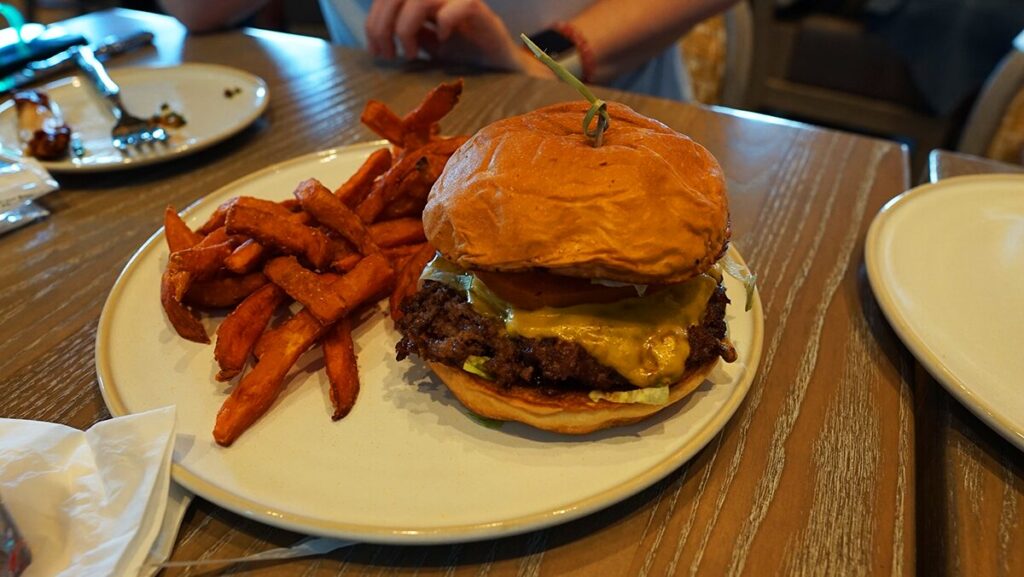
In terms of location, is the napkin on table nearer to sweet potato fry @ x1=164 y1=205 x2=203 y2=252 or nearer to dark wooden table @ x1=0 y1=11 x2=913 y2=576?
dark wooden table @ x1=0 y1=11 x2=913 y2=576

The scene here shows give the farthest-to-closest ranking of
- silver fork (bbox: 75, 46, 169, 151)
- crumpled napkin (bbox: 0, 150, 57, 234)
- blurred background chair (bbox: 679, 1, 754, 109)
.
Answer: blurred background chair (bbox: 679, 1, 754, 109) < silver fork (bbox: 75, 46, 169, 151) < crumpled napkin (bbox: 0, 150, 57, 234)

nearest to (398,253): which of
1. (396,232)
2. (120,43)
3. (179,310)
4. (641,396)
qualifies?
(396,232)

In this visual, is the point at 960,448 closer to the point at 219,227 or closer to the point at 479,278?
the point at 479,278

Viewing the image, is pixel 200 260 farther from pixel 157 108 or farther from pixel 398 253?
pixel 157 108

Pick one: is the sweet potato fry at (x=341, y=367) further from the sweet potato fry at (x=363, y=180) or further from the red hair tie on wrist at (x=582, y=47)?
the red hair tie on wrist at (x=582, y=47)

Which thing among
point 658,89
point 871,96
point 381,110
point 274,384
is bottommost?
point 871,96

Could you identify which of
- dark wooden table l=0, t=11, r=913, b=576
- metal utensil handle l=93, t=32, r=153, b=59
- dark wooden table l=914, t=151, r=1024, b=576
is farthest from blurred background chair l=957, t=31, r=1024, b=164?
metal utensil handle l=93, t=32, r=153, b=59

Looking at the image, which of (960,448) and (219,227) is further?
(219,227)

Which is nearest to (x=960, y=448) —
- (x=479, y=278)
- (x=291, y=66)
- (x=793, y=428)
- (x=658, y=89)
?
(x=793, y=428)
